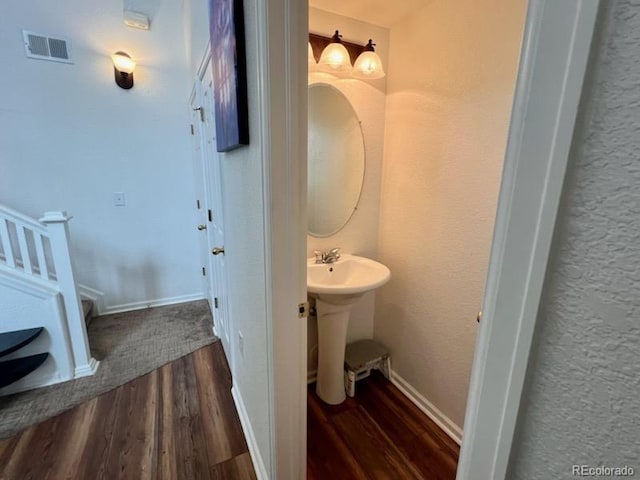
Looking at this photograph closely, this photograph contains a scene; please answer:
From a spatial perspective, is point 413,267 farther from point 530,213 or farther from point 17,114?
point 17,114

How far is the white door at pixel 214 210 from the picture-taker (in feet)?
6.03

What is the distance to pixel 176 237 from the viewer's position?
304cm

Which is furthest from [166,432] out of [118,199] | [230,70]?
[118,199]

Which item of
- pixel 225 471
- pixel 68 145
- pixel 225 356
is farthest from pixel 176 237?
pixel 225 471

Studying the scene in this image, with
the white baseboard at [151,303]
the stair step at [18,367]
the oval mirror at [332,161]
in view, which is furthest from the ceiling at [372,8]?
the white baseboard at [151,303]

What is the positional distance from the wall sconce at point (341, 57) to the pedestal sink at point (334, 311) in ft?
3.47

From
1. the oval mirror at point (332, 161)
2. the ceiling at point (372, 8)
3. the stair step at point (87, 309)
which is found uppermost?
the ceiling at point (372, 8)

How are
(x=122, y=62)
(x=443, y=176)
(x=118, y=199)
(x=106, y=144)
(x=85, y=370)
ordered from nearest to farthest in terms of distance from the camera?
(x=443, y=176), (x=85, y=370), (x=122, y=62), (x=106, y=144), (x=118, y=199)

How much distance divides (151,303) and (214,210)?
1.61 meters

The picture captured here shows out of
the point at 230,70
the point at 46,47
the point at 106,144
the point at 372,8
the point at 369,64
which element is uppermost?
the point at 46,47

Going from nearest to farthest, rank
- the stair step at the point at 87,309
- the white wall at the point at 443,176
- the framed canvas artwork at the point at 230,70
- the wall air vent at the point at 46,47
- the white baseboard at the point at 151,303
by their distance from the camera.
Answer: the framed canvas artwork at the point at 230,70 → the white wall at the point at 443,176 → the wall air vent at the point at 46,47 → the stair step at the point at 87,309 → the white baseboard at the point at 151,303

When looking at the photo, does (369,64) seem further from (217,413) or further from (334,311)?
(217,413)
